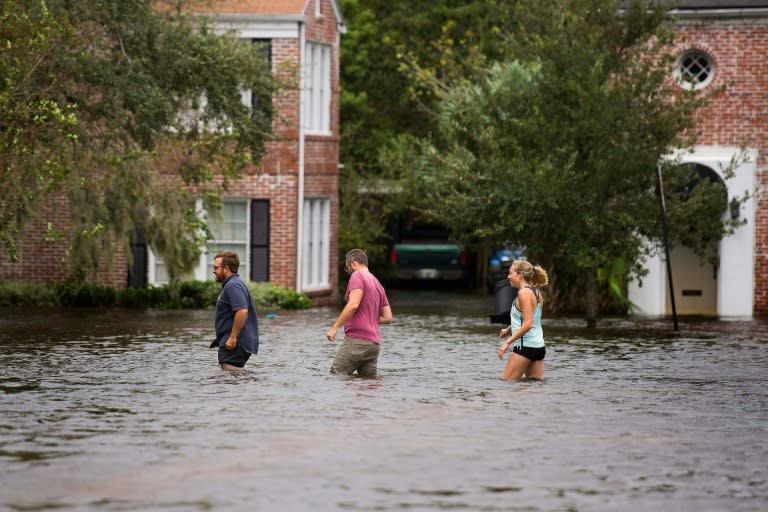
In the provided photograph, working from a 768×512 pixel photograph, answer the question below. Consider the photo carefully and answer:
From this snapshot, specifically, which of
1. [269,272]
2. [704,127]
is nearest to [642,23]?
[704,127]

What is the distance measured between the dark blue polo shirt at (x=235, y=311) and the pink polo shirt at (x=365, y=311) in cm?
111

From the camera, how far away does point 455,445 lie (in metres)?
12.6

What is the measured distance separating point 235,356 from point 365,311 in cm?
→ 167

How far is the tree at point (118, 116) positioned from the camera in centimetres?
2566

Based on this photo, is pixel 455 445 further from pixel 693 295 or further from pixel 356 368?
pixel 693 295

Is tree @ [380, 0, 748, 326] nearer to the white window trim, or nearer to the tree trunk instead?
the tree trunk

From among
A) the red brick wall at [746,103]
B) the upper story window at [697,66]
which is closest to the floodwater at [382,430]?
the red brick wall at [746,103]

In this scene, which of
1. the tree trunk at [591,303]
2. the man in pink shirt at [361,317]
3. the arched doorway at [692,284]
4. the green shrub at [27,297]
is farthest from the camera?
the arched doorway at [692,284]

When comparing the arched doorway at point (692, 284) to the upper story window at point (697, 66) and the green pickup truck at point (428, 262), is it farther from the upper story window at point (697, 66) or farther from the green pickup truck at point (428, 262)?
the green pickup truck at point (428, 262)

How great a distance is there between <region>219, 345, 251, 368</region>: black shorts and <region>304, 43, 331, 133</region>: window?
2073 centimetres

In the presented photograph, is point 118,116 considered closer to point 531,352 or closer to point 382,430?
point 531,352

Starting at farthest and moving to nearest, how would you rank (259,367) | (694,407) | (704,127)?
(704,127)
(259,367)
(694,407)

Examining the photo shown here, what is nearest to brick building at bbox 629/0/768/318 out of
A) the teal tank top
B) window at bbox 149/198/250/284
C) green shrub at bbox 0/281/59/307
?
window at bbox 149/198/250/284

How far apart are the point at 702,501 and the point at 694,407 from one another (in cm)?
558
